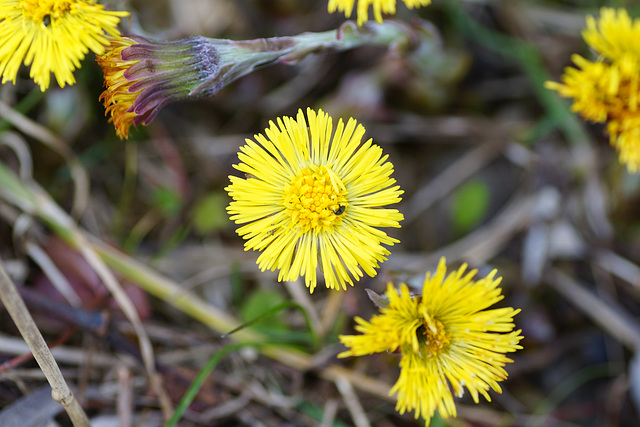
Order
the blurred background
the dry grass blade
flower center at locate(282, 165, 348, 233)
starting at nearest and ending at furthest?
1. flower center at locate(282, 165, 348, 233)
2. the blurred background
3. the dry grass blade

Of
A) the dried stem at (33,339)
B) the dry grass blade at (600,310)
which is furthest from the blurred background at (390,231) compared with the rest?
the dried stem at (33,339)

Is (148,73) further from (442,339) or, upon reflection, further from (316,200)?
(442,339)

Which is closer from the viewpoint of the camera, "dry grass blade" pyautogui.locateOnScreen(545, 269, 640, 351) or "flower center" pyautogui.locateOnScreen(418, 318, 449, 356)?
"flower center" pyautogui.locateOnScreen(418, 318, 449, 356)

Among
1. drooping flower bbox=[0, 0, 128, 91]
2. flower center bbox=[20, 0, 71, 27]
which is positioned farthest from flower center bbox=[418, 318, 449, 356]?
flower center bbox=[20, 0, 71, 27]

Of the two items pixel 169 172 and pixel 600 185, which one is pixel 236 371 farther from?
pixel 600 185

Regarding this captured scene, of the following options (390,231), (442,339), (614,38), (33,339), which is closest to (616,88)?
(614,38)

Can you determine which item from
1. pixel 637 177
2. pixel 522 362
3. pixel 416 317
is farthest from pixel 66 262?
pixel 637 177

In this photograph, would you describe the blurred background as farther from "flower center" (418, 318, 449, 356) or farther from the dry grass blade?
"flower center" (418, 318, 449, 356)

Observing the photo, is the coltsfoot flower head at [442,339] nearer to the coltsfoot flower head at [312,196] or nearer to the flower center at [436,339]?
the flower center at [436,339]
